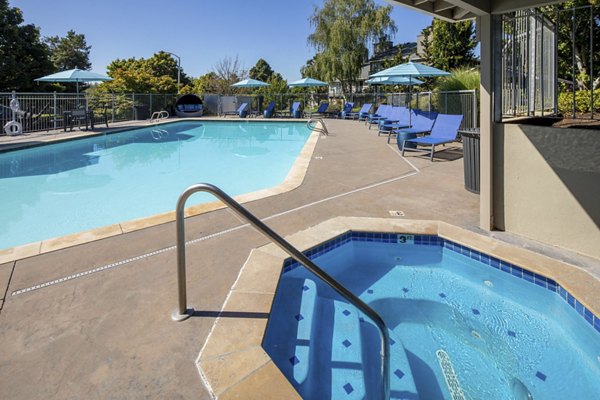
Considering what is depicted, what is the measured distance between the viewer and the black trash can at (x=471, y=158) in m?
5.04

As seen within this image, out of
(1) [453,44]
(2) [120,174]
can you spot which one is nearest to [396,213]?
(2) [120,174]

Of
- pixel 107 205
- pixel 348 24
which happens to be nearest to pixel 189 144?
pixel 107 205

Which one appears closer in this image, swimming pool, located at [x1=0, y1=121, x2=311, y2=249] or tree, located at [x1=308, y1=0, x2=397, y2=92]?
swimming pool, located at [x1=0, y1=121, x2=311, y2=249]

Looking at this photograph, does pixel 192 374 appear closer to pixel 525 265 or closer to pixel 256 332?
pixel 256 332

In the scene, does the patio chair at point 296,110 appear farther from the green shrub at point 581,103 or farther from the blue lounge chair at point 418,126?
the green shrub at point 581,103

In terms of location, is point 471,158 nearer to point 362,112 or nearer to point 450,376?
point 450,376

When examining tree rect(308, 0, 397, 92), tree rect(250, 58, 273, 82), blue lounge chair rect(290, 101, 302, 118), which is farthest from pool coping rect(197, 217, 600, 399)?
tree rect(250, 58, 273, 82)

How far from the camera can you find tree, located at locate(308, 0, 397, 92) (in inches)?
949

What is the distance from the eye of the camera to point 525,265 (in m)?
3.15

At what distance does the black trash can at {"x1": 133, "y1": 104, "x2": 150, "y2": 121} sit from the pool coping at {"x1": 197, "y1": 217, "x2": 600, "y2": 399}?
17.6 m

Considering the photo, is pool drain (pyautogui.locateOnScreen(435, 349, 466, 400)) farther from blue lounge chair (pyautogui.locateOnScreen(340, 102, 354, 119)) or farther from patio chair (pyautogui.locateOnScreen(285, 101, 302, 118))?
blue lounge chair (pyautogui.locateOnScreen(340, 102, 354, 119))

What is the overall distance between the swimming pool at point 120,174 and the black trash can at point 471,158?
349 centimetres

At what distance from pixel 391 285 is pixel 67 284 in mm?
2795

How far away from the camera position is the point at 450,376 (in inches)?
93.8
